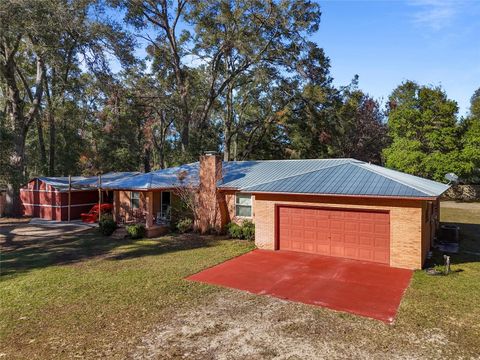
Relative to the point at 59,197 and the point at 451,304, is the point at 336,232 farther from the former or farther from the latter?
the point at 59,197

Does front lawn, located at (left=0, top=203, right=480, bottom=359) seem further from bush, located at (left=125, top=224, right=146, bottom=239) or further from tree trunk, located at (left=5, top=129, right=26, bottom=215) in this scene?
tree trunk, located at (left=5, top=129, right=26, bottom=215)

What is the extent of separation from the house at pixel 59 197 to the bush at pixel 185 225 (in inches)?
331

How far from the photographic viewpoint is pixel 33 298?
10.5 metres

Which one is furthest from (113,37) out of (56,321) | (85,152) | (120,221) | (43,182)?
(85,152)

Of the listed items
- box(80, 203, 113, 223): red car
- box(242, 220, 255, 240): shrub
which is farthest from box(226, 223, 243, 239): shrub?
box(80, 203, 113, 223): red car

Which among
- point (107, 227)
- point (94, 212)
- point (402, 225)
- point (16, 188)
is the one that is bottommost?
point (107, 227)

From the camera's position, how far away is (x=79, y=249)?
17203 millimetres

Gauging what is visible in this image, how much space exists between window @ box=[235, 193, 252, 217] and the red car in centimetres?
1123

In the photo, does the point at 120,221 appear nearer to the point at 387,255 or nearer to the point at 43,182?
the point at 43,182

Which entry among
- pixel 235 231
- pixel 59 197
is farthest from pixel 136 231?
pixel 59 197

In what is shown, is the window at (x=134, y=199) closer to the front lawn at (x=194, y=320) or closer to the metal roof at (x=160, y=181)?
the metal roof at (x=160, y=181)

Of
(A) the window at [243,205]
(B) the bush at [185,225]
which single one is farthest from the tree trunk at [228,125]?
(A) the window at [243,205]

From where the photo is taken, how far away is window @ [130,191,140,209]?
23770 millimetres

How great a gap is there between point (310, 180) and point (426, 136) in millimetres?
30875
